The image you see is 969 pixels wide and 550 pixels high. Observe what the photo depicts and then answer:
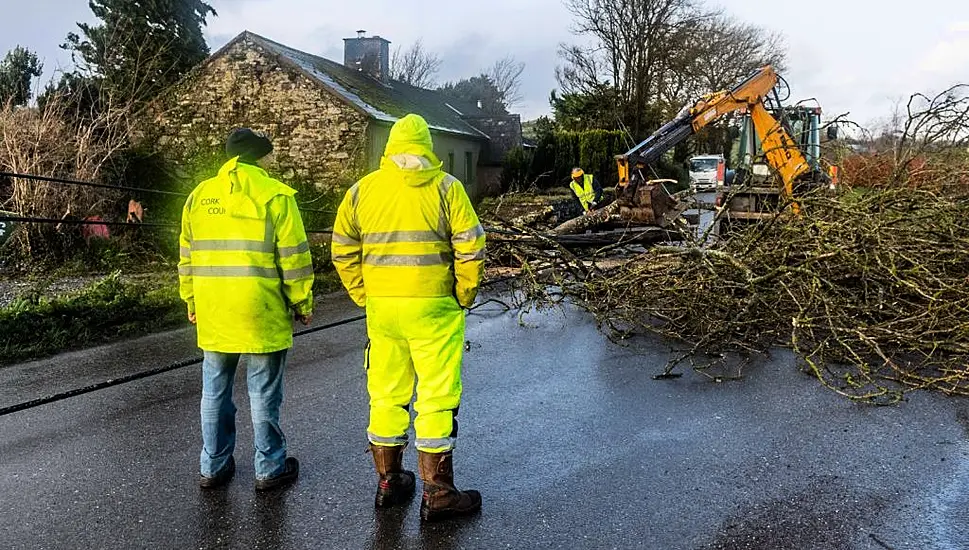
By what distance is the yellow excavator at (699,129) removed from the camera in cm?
1144

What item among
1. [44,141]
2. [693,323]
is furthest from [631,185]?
[44,141]

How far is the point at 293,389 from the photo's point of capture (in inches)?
228

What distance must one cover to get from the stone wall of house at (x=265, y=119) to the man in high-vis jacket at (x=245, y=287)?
1510 centimetres

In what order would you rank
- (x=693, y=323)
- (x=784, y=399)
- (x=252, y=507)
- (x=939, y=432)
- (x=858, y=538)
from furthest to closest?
(x=693, y=323) < (x=784, y=399) < (x=939, y=432) < (x=252, y=507) < (x=858, y=538)

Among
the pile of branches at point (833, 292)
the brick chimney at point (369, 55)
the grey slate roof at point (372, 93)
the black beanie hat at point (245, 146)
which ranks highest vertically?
→ the brick chimney at point (369, 55)

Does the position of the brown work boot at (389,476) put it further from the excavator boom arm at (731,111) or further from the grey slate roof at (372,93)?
the grey slate roof at (372,93)

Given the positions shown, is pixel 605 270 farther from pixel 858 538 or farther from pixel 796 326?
pixel 858 538

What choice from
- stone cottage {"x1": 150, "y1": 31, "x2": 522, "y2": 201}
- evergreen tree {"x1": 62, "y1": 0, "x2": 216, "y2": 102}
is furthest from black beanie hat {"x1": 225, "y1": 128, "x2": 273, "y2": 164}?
evergreen tree {"x1": 62, "y1": 0, "x2": 216, "y2": 102}

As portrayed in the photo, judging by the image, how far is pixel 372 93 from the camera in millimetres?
22688

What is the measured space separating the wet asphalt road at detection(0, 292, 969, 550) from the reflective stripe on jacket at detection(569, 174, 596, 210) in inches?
407

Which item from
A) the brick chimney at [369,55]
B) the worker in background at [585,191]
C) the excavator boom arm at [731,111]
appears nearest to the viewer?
the excavator boom arm at [731,111]

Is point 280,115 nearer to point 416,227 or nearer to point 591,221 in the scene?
point 591,221

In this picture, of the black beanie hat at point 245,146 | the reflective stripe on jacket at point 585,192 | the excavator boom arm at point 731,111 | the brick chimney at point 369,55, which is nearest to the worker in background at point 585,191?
the reflective stripe on jacket at point 585,192

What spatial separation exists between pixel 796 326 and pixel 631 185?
5.86 metres
